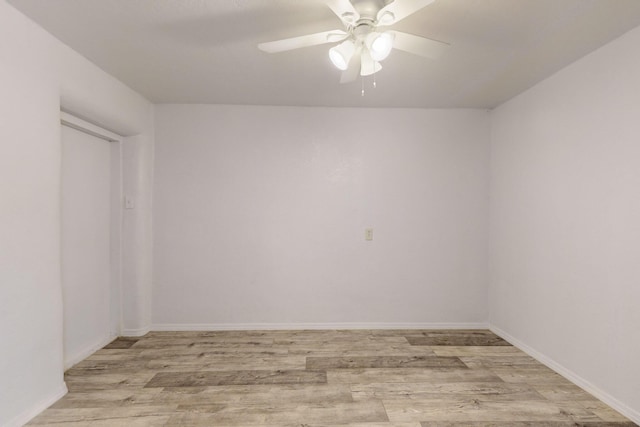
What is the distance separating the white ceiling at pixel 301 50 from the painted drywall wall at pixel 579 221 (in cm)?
23

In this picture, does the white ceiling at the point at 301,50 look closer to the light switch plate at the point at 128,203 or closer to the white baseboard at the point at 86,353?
the light switch plate at the point at 128,203

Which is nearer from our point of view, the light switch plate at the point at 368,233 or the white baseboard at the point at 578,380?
the white baseboard at the point at 578,380

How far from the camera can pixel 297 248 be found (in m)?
3.29

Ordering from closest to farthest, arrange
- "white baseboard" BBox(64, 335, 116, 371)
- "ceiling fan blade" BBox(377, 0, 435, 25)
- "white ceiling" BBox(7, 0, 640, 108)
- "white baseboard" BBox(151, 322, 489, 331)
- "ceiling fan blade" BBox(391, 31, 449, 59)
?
"ceiling fan blade" BBox(377, 0, 435, 25), "ceiling fan blade" BBox(391, 31, 449, 59), "white ceiling" BBox(7, 0, 640, 108), "white baseboard" BBox(64, 335, 116, 371), "white baseboard" BBox(151, 322, 489, 331)

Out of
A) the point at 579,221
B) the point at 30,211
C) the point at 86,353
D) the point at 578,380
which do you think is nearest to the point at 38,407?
the point at 86,353

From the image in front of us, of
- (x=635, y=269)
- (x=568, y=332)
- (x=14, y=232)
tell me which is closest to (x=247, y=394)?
(x=14, y=232)

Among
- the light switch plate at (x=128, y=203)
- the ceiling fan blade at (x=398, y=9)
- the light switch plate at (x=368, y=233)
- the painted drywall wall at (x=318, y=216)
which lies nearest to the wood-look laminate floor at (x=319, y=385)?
the painted drywall wall at (x=318, y=216)

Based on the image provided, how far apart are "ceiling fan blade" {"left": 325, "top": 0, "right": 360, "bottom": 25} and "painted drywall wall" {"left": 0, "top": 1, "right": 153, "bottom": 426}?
5.67 ft

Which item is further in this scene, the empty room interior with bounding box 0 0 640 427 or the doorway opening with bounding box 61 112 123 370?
the doorway opening with bounding box 61 112 123 370

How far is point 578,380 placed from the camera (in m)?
2.26

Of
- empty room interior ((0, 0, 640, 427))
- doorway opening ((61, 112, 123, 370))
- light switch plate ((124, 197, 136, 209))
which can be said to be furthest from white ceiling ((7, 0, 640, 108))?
light switch plate ((124, 197, 136, 209))

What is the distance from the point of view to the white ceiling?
5.59 feet

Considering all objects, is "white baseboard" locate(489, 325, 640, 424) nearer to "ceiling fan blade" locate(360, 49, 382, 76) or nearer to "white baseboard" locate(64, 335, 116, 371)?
"ceiling fan blade" locate(360, 49, 382, 76)

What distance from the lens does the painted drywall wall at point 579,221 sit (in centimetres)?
194
